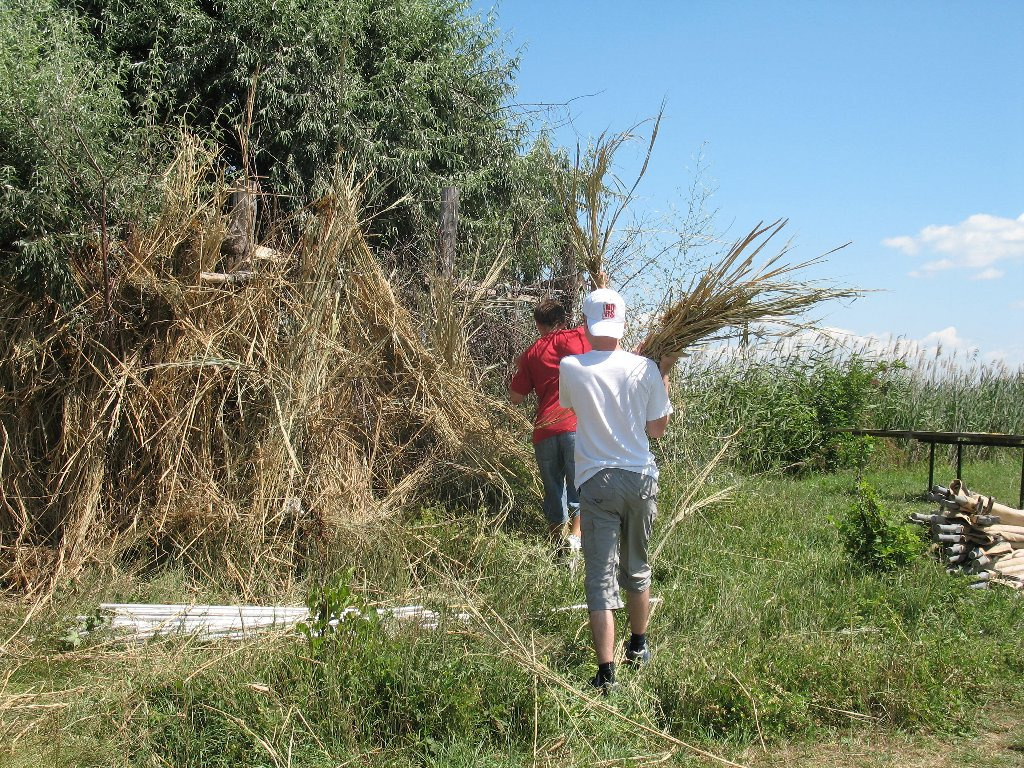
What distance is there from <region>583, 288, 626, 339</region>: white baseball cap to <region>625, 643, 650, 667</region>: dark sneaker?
4.90 feet

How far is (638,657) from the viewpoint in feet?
12.8

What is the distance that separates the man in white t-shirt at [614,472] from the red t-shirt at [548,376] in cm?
158

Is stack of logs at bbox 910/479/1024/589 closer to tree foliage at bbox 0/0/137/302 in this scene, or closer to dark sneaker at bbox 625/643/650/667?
dark sneaker at bbox 625/643/650/667

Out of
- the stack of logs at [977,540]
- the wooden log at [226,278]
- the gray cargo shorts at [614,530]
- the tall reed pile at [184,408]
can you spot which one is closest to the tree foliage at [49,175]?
the tall reed pile at [184,408]

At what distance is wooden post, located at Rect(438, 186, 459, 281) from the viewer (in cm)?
661

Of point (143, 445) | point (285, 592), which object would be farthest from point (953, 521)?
point (143, 445)

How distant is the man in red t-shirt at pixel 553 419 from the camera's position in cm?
554

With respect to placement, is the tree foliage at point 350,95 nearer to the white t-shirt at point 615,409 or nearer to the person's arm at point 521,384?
the person's arm at point 521,384

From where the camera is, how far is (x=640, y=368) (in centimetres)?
388

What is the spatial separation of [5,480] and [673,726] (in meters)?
4.20

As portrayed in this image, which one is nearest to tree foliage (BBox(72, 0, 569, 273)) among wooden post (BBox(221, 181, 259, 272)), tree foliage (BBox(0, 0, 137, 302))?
wooden post (BBox(221, 181, 259, 272))

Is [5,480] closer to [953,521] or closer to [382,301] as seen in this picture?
[382,301]

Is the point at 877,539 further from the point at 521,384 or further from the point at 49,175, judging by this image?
the point at 49,175

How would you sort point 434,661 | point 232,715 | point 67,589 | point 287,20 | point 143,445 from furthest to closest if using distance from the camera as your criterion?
point 287,20, point 143,445, point 67,589, point 434,661, point 232,715
